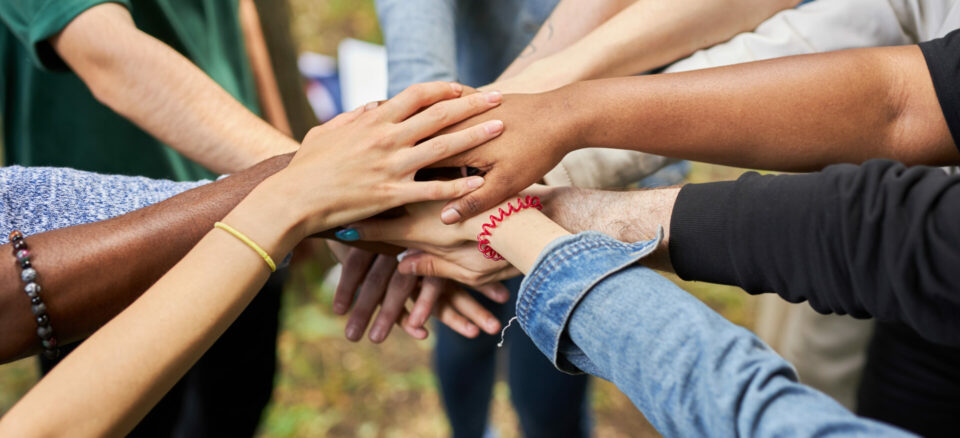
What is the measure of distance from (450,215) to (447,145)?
104 millimetres

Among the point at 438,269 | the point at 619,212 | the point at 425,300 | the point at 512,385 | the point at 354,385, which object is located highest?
the point at 619,212

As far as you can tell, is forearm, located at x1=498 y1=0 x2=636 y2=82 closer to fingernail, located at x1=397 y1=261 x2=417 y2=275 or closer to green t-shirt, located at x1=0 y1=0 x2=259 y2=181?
fingernail, located at x1=397 y1=261 x2=417 y2=275

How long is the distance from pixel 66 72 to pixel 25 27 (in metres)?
0.11

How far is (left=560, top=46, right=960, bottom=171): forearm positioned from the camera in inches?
33.2

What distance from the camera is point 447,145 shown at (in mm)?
915

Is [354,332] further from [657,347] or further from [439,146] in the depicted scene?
[657,347]

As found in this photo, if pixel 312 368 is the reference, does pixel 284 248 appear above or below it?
above

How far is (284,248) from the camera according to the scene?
0.82 metres

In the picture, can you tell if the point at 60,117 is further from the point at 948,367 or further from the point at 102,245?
the point at 948,367

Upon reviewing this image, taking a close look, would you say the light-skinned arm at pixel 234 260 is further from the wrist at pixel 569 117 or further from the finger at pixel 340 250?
the finger at pixel 340 250

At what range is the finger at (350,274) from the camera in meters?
1.21

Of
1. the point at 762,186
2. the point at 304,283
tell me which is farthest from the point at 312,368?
the point at 762,186

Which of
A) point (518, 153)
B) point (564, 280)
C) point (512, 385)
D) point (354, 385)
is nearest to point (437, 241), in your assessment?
point (518, 153)

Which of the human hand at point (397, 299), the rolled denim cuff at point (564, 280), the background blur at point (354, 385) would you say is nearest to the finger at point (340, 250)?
the human hand at point (397, 299)
